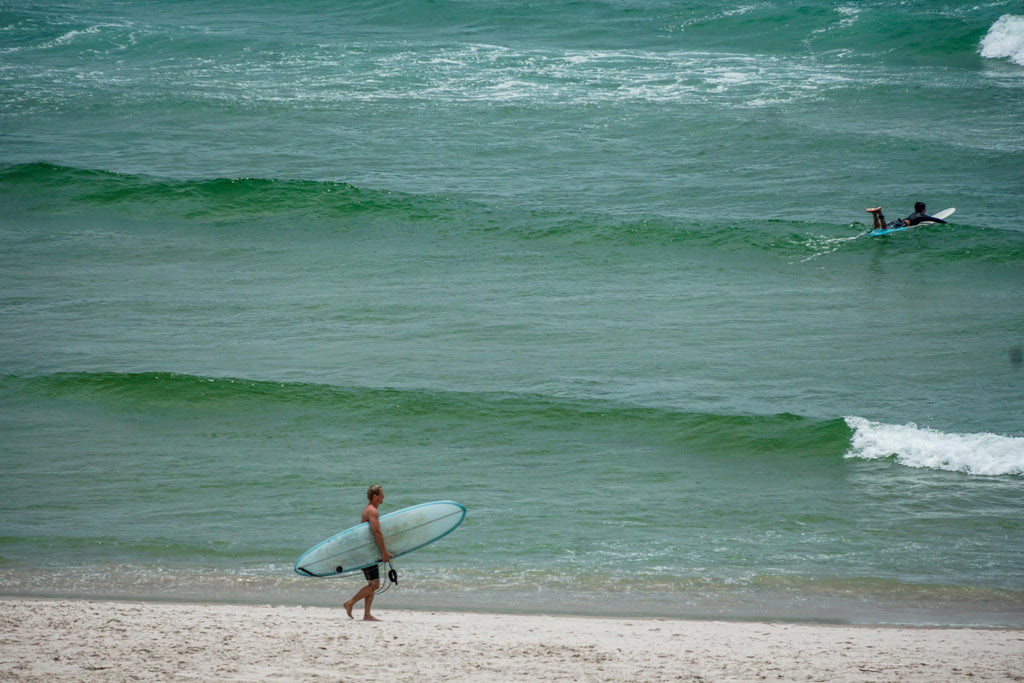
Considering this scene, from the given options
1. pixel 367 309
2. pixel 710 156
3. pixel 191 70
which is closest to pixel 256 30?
pixel 191 70

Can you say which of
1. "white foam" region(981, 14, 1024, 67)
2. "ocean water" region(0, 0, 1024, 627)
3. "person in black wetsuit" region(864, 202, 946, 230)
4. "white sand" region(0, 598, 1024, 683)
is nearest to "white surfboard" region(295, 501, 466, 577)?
"white sand" region(0, 598, 1024, 683)

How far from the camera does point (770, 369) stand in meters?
15.5

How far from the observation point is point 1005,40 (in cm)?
3120

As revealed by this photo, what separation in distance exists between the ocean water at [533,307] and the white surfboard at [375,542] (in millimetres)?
776

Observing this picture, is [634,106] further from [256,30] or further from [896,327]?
[256,30]

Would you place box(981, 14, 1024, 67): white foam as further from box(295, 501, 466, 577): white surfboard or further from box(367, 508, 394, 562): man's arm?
box(367, 508, 394, 562): man's arm

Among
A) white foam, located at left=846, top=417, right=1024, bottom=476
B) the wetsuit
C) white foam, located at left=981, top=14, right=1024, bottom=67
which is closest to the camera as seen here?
white foam, located at left=846, top=417, right=1024, bottom=476

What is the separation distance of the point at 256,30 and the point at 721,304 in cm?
2361

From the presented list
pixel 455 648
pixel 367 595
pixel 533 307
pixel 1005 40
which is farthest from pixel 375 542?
pixel 1005 40

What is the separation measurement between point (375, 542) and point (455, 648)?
1.24m

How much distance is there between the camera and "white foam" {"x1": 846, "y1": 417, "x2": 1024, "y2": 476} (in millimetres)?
12281

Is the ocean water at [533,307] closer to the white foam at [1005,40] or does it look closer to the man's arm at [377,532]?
the white foam at [1005,40]

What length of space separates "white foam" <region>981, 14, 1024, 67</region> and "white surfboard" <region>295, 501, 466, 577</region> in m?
28.2

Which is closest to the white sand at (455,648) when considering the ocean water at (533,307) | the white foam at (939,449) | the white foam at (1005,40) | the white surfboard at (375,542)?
the white surfboard at (375,542)
